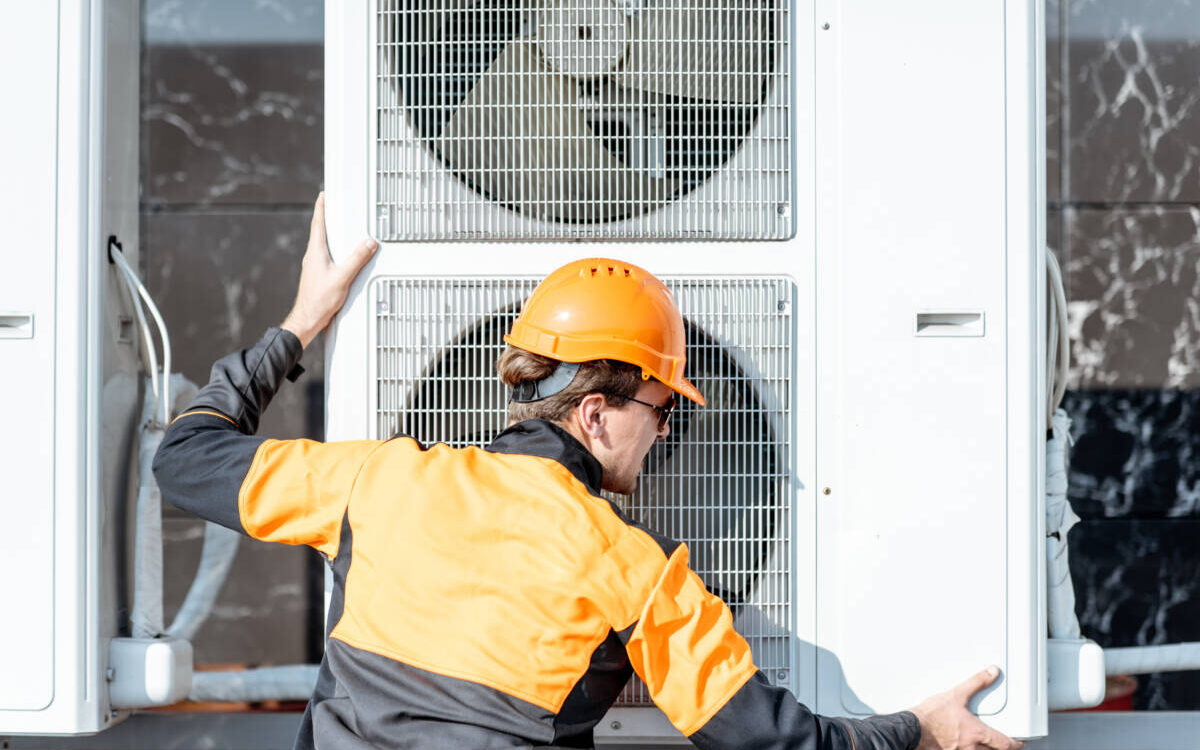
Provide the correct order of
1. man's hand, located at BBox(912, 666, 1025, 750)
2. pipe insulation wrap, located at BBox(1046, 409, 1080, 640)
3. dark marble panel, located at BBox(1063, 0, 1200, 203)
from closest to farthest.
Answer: man's hand, located at BBox(912, 666, 1025, 750)
pipe insulation wrap, located at BBox(1046, 409, 1080, 640)
dark marble panel, located at BBox(1063, 0, 1200, 203)

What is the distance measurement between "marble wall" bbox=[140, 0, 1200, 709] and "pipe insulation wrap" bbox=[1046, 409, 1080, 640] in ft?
3.28

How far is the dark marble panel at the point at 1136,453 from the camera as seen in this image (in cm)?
242

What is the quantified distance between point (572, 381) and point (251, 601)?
1.55 metres

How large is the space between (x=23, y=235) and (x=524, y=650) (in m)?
0.97

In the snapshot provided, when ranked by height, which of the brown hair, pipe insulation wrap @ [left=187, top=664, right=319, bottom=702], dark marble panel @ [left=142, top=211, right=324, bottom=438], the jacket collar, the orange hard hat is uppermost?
dark marble panel @ [left=142, top=211, right=324, bottom=438]

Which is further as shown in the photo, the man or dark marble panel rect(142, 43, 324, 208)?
dark marble panel rect(142, 43, 324, 208)

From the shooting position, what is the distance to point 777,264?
1.45 metres

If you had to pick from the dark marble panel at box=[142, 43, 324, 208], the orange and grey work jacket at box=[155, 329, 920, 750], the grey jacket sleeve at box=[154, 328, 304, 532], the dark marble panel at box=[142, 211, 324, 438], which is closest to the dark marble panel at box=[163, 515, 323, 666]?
the dark marble panel at box=[142, 211, 324, 438]

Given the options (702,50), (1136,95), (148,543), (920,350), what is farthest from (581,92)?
(1136,95)

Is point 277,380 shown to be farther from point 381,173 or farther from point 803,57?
point 803,57

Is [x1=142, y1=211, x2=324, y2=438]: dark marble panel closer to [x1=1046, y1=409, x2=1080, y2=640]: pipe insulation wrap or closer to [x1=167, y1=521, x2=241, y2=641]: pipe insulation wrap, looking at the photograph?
[x1=167, y1=521, x2=241, y2=641]: pipe insulation wrap

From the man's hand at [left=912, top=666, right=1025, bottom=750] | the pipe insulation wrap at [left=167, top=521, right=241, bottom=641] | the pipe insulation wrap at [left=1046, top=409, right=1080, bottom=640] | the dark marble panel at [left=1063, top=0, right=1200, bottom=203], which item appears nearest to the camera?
the man's hand at [left=912, top=666, right=1025, bottom=750]

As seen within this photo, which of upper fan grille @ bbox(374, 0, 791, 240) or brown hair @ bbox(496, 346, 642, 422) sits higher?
upper fan grille @ bbox(374, 0, 791, 240)

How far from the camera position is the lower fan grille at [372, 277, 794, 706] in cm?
144
